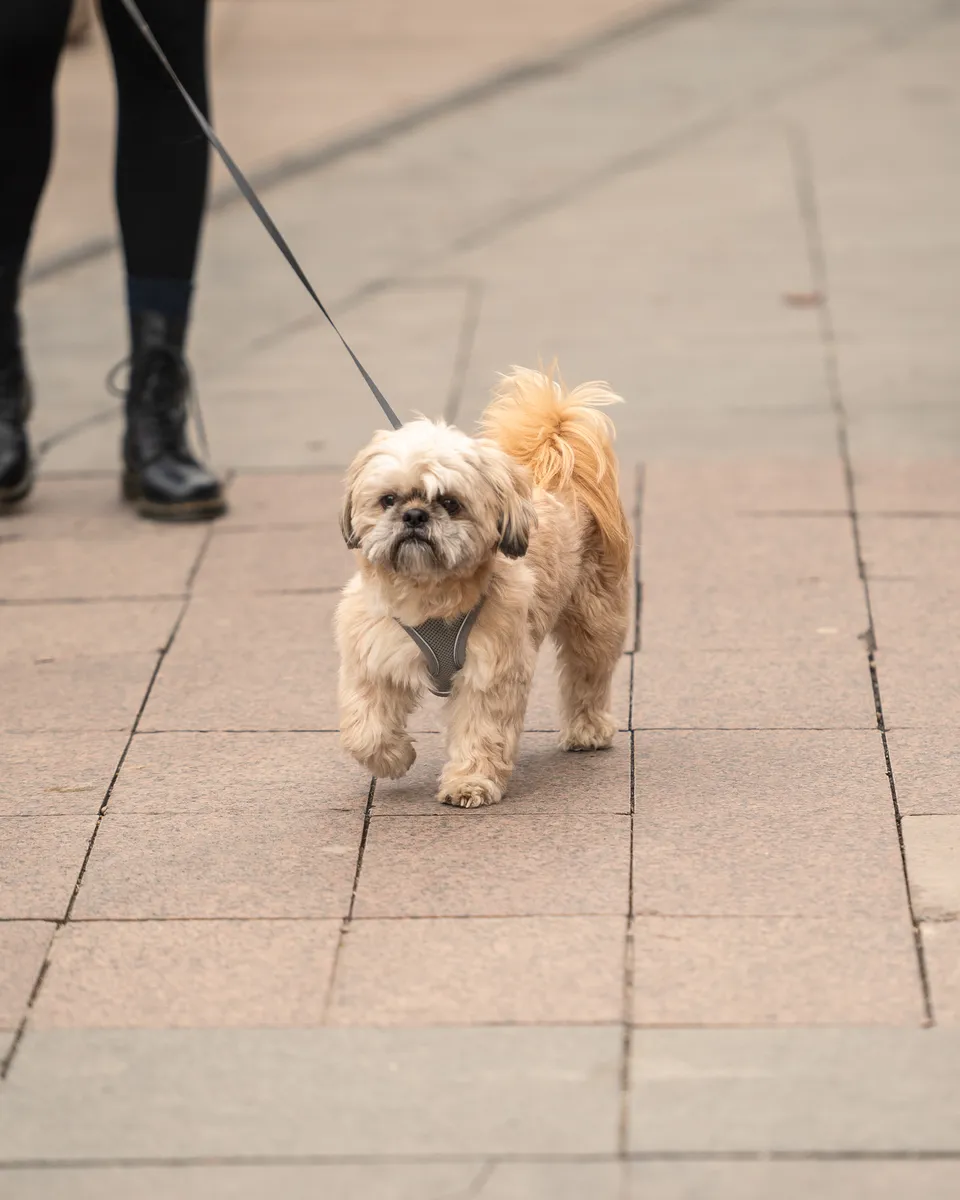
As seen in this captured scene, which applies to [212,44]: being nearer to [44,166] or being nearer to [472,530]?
[44,166]

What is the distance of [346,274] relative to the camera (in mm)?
8539

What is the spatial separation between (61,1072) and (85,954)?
16.0 inches

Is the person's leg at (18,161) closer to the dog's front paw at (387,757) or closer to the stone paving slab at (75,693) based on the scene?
the stone paving slab at (75,693)

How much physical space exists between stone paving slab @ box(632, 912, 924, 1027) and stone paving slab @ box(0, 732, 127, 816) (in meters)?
1.35

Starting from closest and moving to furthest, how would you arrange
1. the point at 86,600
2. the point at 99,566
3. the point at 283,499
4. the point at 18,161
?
the point at 86,600 → the point at 99,566 → the point at 18,161 → the point at 283,499

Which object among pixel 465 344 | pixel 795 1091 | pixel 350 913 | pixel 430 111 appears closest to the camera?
pixel 795 1091

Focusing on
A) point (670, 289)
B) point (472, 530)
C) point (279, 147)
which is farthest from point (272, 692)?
point (279, 147)

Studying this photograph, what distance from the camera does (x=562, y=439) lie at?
14.0ft

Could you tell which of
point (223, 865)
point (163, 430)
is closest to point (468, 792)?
point (223, 865)

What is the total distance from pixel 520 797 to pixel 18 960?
1.15 metres

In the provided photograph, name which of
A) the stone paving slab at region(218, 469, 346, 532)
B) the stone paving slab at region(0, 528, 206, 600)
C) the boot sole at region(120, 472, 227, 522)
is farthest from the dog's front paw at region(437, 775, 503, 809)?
the boot sole at region(120, 472, 227, 522)

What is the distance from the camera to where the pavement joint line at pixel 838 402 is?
3.61m

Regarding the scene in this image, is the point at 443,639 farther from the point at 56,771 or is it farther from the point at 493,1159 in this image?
the point at 493,1159

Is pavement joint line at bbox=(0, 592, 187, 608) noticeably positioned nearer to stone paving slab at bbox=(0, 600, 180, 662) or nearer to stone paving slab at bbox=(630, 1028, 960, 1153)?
stone paving slab at bbox=(0, 600, 180, 662)
